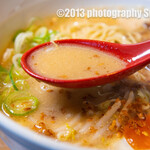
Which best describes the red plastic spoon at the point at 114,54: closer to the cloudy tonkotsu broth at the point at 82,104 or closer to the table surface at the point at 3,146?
the cloudy tonkotsu broth at the point at 82,104

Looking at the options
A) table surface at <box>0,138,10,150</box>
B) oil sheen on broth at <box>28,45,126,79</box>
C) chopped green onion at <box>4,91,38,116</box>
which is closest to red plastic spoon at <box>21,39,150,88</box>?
oil sheen on broth at <box>28,45,126,79</box>

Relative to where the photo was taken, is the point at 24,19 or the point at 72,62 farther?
the point at 24,19

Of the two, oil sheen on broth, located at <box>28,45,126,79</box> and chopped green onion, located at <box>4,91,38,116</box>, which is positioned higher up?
oil sheen on broth, located at <box>28,45,126,79</box>

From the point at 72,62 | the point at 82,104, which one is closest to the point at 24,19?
the point at 72,62

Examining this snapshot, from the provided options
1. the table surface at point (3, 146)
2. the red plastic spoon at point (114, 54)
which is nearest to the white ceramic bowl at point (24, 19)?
the table surface at point (3, 146)

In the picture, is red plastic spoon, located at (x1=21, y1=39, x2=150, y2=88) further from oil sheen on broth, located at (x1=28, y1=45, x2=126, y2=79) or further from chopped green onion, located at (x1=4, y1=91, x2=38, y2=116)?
chopped green onion, located at (x1=4, y1=91, x2=38, y2=116)

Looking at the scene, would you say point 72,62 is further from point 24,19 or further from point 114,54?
point 24,19

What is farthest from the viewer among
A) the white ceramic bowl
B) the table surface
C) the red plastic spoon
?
the table surface
